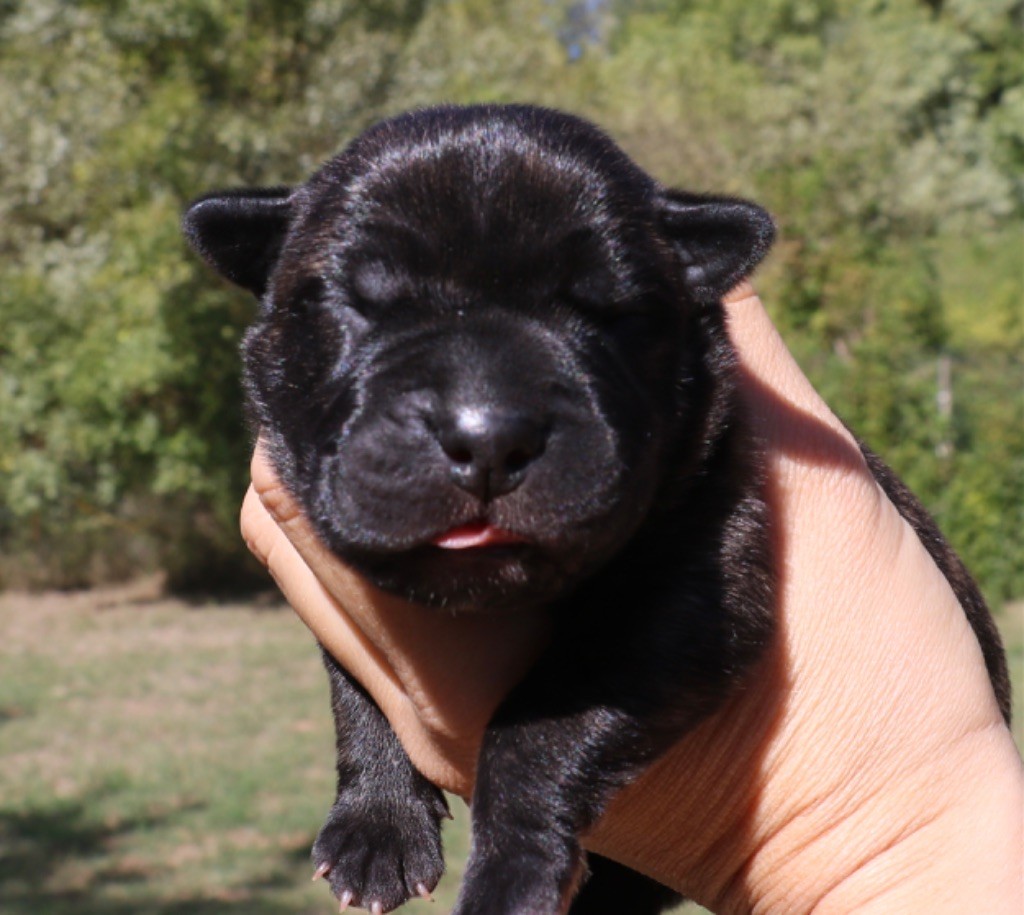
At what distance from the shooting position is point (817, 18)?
128ft

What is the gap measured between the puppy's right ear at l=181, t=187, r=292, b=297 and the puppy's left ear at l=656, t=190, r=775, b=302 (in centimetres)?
92

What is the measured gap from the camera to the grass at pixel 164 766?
797 cm

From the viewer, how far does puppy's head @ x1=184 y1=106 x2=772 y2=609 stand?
7.00ft

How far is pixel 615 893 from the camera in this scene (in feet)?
11.1

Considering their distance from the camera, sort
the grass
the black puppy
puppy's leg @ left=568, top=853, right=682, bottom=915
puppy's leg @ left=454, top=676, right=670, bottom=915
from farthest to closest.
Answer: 1. the grass
2. puppy's leg @ left=568, top=853, right=682, bottom=915
3. puppy's leg @ left=454, top=676, right=670, bottom=915
4. the black puppy

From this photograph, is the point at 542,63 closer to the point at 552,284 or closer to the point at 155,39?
the point at 155,39

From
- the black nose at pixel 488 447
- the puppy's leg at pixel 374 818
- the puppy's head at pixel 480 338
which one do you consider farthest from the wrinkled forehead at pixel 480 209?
the puppy's leg at pixel 374 818

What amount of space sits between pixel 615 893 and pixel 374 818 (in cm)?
81

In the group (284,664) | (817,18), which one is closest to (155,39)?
(284,664)

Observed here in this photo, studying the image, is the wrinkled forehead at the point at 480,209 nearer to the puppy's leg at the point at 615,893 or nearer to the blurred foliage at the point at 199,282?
the puppy's leg at the point at 615,893

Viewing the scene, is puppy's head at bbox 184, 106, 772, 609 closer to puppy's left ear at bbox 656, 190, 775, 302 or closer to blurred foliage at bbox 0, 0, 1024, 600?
puppy's left ear at bbox 656, 190, 775, 302

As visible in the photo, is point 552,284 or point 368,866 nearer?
point 552,284

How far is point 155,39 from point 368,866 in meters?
16.4

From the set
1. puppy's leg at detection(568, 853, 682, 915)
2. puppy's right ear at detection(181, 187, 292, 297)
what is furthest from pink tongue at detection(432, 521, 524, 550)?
puppy's leg at detection(568, 853, 682, 915)
